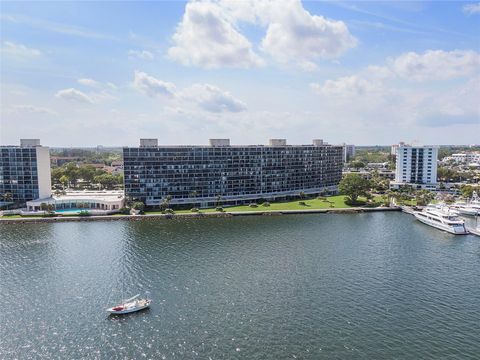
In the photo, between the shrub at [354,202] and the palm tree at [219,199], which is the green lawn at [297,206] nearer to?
the shrub at [354,202]

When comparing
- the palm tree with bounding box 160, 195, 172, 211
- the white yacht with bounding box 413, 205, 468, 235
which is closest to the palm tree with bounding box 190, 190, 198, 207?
the palm tree with bounding box 160, 195, 172, 211

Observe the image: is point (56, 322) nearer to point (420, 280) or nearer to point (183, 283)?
point (183, 283)

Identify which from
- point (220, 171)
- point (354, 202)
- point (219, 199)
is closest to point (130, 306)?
point (219, 199)

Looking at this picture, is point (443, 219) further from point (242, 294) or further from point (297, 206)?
point (242, 294)

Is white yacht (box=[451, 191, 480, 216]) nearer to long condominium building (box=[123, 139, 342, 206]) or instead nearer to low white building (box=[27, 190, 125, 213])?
long condominium building (box=[123, 139, 342, 206])

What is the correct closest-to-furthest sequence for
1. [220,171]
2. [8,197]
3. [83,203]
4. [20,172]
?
[83,203]
[8,197]
[20,172]
[220,171]

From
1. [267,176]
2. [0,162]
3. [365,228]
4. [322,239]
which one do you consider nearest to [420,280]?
[322,239]
